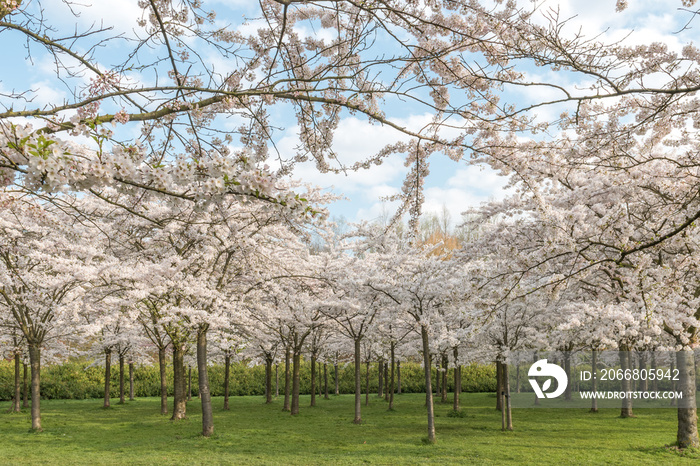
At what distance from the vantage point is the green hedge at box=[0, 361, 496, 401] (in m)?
26.4

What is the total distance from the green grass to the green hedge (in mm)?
7657

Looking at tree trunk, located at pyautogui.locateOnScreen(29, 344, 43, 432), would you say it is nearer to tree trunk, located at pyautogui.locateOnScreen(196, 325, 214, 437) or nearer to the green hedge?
tree trunk, located at pyautogui.locateOnScreen(196, 325, 214, 437)

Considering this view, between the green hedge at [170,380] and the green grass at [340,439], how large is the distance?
7657 mm

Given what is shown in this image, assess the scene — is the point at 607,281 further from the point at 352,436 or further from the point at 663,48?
the point at 352,436

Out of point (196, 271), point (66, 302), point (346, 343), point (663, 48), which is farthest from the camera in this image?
point (346, 343)

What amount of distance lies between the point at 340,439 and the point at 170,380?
18752 mm

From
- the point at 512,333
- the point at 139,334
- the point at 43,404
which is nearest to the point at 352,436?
the point at 512,333

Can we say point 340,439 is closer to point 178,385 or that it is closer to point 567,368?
point 178,385

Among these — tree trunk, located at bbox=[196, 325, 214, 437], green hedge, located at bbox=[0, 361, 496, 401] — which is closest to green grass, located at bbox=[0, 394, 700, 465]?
tree trunk, located at bbox=[196, 325, 214, 437]

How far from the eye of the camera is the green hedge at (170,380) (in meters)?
26.4

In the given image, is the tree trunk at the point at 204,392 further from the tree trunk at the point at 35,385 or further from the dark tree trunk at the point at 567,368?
the dark tree trunk at the point at 567,368

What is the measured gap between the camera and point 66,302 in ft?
43.2

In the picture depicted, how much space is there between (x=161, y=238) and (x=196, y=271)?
140cm

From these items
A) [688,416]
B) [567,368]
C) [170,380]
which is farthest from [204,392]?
[170,380]
